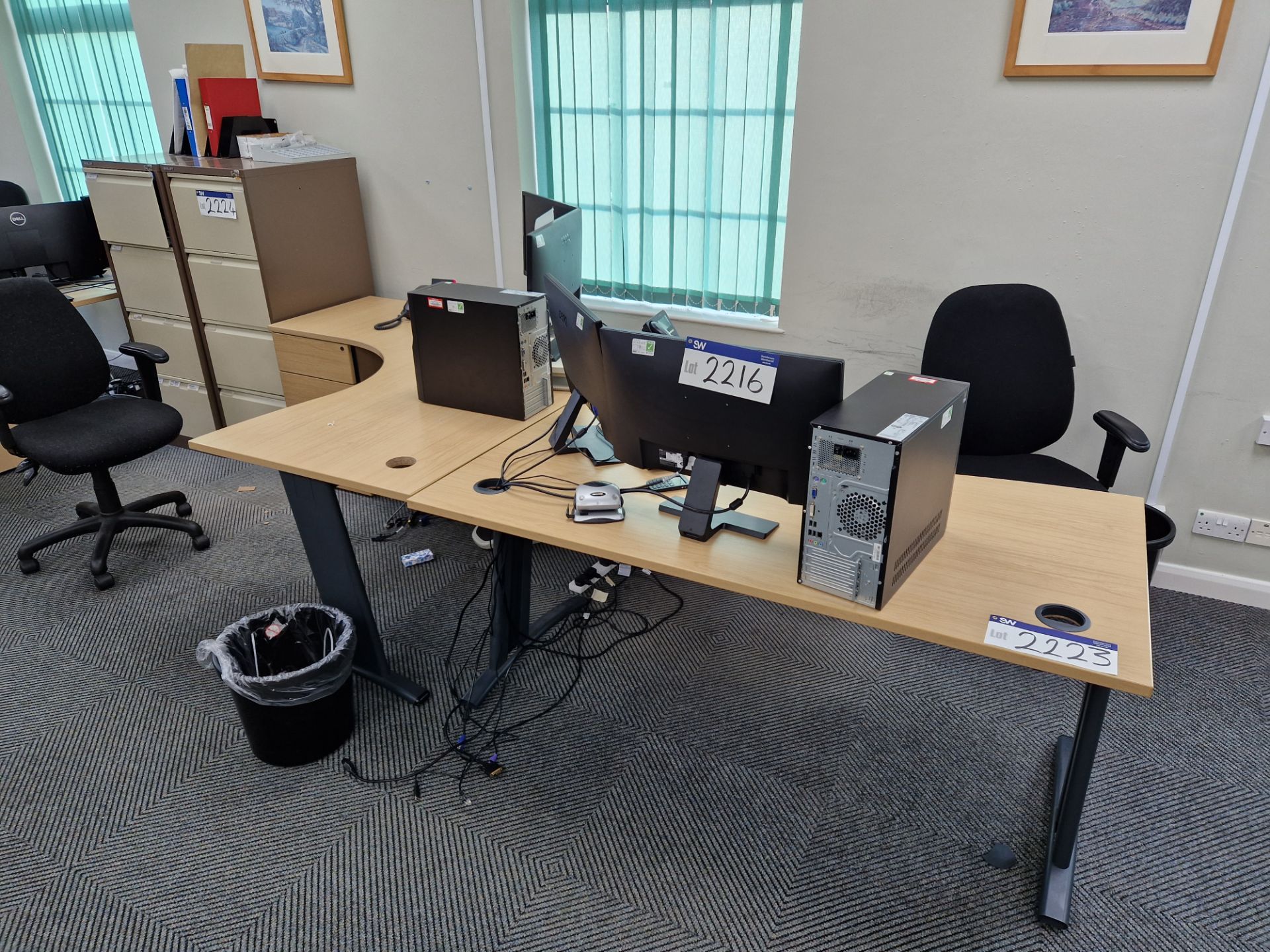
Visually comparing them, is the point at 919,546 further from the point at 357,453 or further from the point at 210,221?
the point at 210,221

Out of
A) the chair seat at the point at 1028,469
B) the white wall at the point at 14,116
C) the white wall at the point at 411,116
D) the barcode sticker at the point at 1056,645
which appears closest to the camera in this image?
the barcode sticker at the point at 1056,645

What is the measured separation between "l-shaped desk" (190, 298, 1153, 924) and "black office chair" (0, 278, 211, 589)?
0.92 meters

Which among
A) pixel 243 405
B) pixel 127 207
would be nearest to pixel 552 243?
pixel 243 405

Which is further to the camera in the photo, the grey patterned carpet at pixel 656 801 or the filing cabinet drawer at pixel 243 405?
the filing cabinet drawer at pixel 243 405

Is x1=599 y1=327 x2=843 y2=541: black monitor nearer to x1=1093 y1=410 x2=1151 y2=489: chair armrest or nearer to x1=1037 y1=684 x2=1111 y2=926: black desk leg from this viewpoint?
x1=1037 y1=684 x2=1111 y2=926: black desk leg

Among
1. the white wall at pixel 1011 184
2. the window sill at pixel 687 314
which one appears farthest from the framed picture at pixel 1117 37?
the window sill at pixel 687 314

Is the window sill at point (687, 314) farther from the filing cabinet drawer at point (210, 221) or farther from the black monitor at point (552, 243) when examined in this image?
the filing cabinet drawer at point (210, 221)

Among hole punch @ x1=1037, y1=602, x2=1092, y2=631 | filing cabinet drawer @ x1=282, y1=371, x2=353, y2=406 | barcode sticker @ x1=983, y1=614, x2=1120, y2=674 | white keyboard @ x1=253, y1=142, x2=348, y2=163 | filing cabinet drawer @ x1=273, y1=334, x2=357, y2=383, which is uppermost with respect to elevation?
white keyboard @ x1=253, y1=142, x2=348, y2=163

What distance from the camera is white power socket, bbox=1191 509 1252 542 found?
8.57 ft

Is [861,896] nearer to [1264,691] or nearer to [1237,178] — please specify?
[1264,691]

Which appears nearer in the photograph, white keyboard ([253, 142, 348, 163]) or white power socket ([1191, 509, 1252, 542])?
white power socket ([1191, 509, 1252, 542])

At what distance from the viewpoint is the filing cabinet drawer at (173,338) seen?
3.66 meters

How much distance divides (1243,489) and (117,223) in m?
4.51

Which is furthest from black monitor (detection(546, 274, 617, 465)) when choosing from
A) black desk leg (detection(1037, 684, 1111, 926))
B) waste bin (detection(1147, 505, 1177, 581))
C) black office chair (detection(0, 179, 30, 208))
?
black office chair (detection(0, 179, 30, 208))
